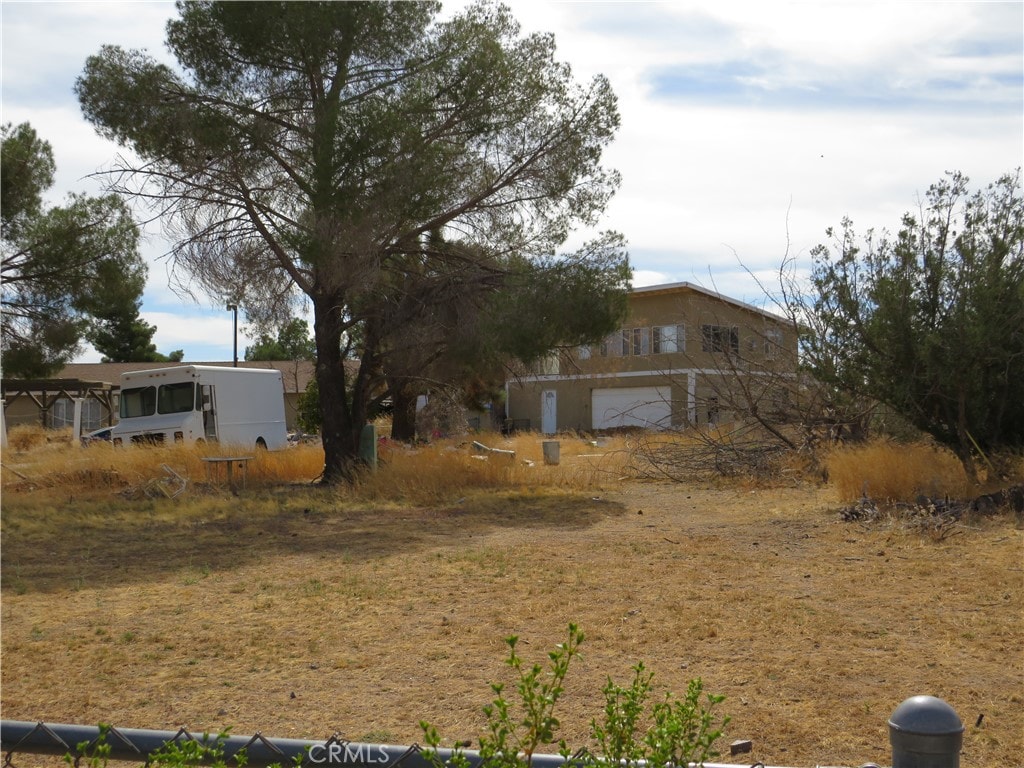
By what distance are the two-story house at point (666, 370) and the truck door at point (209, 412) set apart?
6822 mm

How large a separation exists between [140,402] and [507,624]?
18065 mm

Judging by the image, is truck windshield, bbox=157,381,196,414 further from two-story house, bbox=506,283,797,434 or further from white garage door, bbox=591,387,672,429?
white garage door, bbox=591,387,672,429

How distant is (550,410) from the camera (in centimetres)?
4203

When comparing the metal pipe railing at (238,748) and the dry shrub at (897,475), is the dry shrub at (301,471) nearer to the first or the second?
the dry shrub at (897,475)

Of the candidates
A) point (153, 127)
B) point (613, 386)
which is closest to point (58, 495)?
point (153, 127)

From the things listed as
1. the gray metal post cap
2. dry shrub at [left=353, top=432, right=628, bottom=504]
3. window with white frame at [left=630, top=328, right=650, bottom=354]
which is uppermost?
window with white frame at [left=630, top=328, right=650, bottom=354]

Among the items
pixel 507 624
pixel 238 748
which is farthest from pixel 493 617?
pixel 238 748

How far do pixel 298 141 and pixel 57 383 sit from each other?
2300 cm

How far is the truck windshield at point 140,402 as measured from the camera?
897 inches

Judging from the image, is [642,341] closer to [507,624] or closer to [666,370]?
[666,370]

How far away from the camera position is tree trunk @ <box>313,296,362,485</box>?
55.8ft

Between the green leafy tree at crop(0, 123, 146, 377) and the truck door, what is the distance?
8.92ft

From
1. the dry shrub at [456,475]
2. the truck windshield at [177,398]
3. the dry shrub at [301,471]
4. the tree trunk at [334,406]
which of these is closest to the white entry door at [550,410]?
the truck windshield at [177,398]

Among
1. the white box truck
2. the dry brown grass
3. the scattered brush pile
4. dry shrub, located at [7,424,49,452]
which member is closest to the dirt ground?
the dry brown grass
